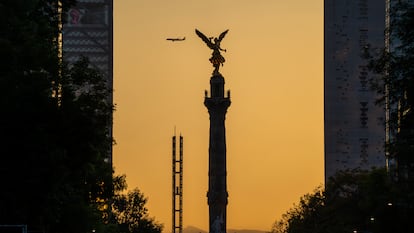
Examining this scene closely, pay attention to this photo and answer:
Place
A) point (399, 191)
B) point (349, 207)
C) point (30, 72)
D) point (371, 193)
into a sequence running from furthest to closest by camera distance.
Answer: point (349, 207) < point (371, 193) < point (399, 191) < point (30, 72)

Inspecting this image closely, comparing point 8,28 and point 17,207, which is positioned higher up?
point 8,28

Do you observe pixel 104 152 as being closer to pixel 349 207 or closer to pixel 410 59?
pixel 410 59

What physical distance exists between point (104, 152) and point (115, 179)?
38.6 feet

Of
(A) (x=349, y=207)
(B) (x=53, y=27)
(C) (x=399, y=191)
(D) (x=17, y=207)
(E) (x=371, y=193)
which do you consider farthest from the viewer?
(A) (x=349, y=207)

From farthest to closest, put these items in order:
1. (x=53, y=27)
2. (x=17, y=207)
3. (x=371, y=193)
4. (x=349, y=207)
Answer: (x=349, y=207)
(x=371, y=193)
(x=53, y=27)
(x=17, y=207)

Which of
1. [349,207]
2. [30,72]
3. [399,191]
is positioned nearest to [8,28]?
[30,72]

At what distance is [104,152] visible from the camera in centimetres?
11638

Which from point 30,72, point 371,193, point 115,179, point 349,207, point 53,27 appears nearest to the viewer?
point 30,72

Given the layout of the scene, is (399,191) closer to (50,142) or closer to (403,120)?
(403,120)

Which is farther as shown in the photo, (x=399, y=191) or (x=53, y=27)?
(x=399, y=191)

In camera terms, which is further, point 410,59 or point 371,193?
point 371,193

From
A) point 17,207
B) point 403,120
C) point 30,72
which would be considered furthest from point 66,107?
point 403,120

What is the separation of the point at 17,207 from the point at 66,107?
958 cm

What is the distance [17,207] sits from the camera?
8944 centimetres
